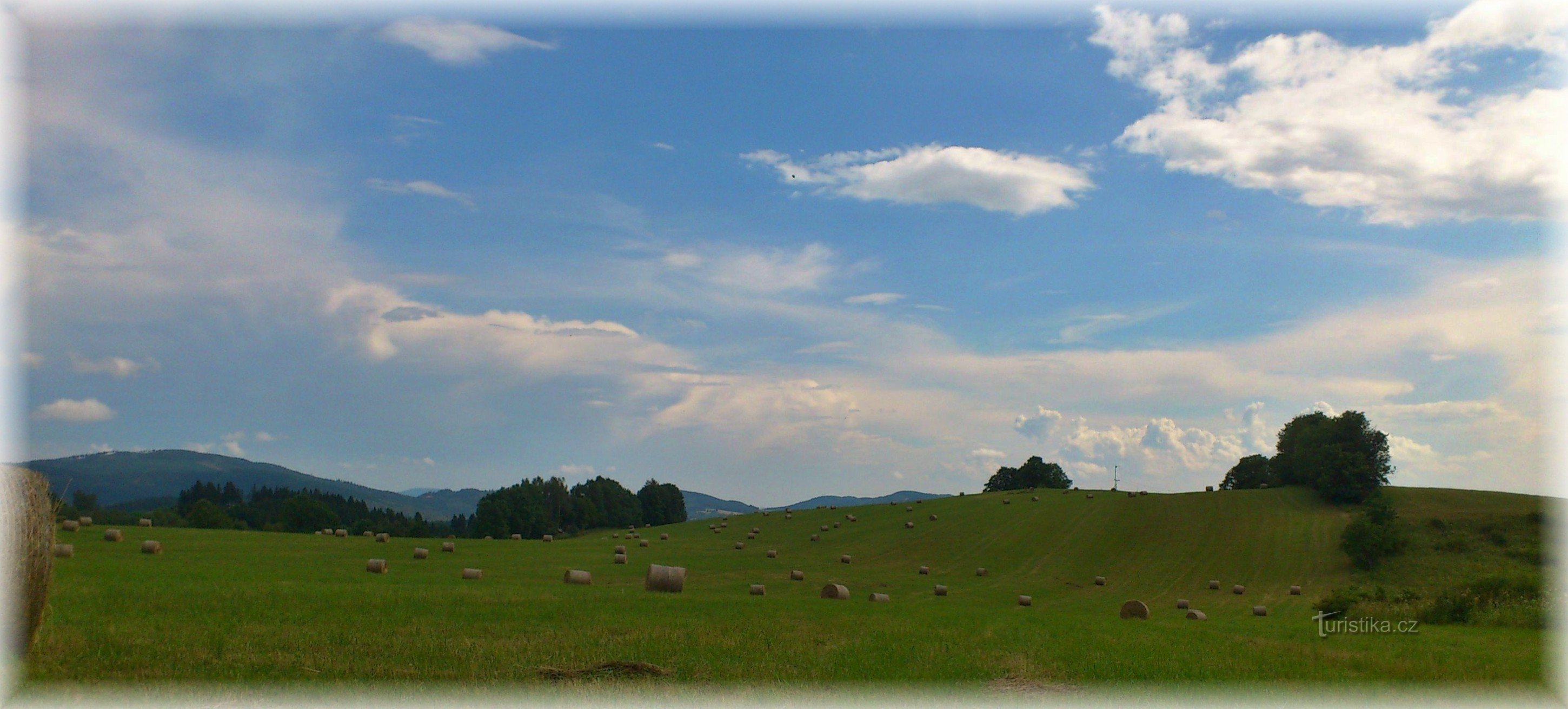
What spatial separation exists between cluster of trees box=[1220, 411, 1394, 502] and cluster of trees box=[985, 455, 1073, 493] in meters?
51.5

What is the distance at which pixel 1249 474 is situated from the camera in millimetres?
133750

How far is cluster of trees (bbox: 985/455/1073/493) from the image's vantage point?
169 meters

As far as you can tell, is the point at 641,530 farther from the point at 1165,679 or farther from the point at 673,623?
the point at 1165,679

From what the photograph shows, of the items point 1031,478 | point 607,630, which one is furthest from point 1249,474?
point 607,630

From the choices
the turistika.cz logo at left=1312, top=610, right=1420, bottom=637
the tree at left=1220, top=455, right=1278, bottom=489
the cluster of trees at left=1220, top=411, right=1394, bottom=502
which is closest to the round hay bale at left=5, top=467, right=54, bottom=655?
the turistika.cz logo at left=1312, top=610, right=1420, bottom=637

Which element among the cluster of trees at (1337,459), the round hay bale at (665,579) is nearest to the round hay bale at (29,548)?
the round hay bale at (665,579)

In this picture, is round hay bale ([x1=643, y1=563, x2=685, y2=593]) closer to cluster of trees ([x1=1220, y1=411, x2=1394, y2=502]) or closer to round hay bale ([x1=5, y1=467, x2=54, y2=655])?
round hay bale ([x1=5, y1=467, x2=54, y2=655])

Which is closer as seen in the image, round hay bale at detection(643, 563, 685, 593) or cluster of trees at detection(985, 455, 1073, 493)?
round hay bale at detection(643, 563, 685, 593)

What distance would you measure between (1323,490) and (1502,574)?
220 ft

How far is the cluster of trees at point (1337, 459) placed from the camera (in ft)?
295

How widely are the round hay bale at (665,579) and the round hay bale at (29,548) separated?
19023 mm

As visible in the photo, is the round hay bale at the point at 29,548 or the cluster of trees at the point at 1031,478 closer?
the round hay bale at the point at 29,548

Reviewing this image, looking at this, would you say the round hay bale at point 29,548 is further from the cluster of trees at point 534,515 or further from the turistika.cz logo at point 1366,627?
the cluster of trees at point 534,515

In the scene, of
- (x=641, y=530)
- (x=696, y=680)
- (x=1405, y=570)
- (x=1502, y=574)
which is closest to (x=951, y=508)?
(x=641, y=530)
